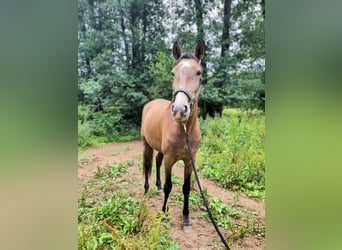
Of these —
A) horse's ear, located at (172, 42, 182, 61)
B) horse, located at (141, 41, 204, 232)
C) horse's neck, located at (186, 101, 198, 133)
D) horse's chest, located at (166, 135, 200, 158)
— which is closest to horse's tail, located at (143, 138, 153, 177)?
horse, located at (141, 41, 204, 232)

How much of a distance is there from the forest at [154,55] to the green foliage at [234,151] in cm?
6

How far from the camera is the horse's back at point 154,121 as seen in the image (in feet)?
4.50

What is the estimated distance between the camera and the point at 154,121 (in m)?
1.41

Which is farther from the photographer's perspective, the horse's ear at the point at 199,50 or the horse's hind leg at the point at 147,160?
the horse's hind leg at the point at 147,160

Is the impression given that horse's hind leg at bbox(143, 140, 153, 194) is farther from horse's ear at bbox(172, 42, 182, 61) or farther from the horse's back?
horse's ear at bbox(172, 42, 182, 61)

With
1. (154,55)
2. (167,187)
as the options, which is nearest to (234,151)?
(167,187)

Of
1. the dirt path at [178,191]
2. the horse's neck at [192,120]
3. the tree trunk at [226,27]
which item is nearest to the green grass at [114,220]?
the dirt path at [178,191]

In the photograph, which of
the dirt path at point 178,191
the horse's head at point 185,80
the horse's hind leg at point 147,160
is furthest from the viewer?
the horse's hind leg at point 147,160

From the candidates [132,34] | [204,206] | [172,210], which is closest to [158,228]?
[172,210]

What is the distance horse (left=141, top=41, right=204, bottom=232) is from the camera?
1.24 m

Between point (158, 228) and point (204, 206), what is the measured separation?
0.26 meters

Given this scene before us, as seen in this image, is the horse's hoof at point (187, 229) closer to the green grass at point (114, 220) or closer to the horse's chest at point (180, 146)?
the green grass at point (114, 220)

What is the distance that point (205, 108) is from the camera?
4.50 ft
